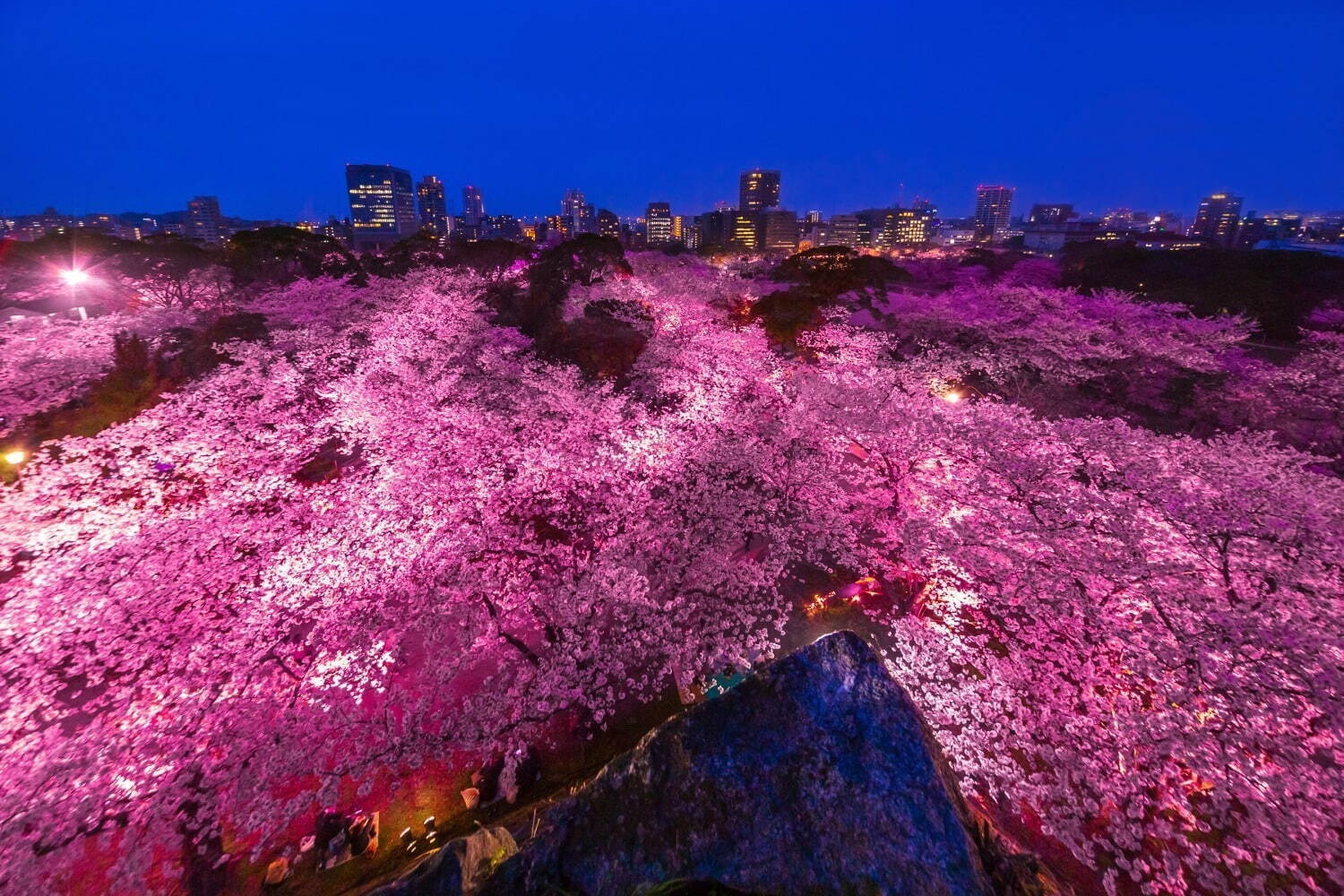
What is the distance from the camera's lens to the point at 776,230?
394 ft

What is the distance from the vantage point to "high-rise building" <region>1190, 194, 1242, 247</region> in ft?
323

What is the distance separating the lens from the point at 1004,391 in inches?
738

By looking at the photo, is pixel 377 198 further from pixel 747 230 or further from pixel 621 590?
pixel 621 590

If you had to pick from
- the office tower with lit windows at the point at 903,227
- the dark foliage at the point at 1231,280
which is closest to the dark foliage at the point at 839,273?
the dark foliage at the point at 1231,280

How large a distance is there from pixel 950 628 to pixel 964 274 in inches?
1086

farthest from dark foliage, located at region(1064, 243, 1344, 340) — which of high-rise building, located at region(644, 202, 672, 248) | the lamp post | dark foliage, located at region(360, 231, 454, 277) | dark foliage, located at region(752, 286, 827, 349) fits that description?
high-rise building, located at region(644, 202, 672, 248)

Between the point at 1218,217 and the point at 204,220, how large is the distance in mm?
253201

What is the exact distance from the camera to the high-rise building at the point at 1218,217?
98375 millimetres

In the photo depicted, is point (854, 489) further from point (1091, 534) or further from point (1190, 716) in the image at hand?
point (1190, 716)

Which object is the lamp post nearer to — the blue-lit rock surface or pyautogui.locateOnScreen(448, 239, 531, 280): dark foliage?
pyautogui.locateOnScreen(448, 239, 531, 280): dark foliage

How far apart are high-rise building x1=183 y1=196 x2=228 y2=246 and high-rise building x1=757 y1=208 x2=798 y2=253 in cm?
12625

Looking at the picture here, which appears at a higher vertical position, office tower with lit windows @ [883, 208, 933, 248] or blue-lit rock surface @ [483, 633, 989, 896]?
office tower with lit windows @ [883, 208, 933, 248]

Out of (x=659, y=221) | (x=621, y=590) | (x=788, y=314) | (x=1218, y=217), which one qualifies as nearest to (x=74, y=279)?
(x=621, y=590)

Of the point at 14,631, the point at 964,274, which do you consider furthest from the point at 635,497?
the point at 964,274
